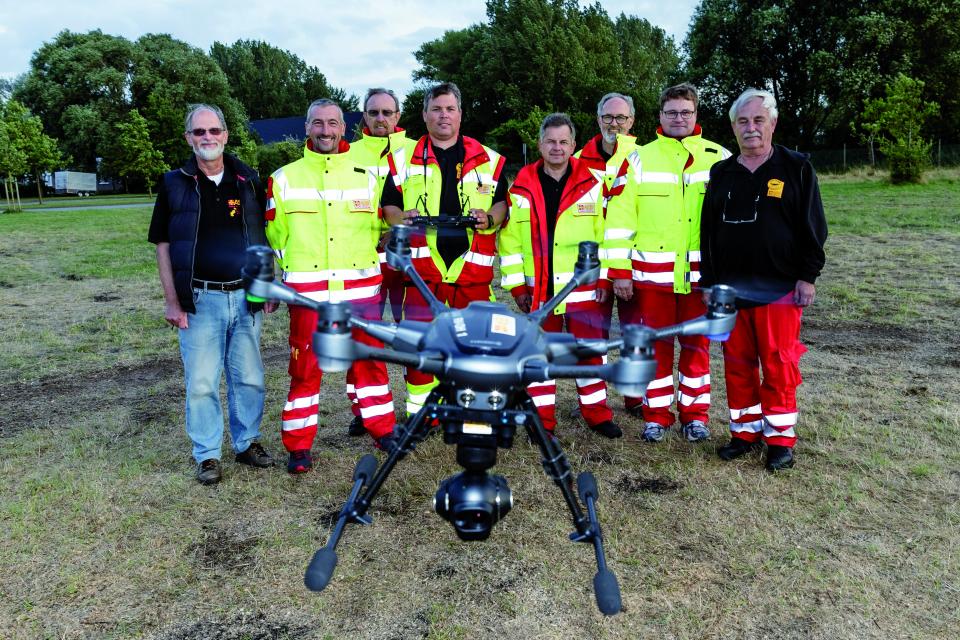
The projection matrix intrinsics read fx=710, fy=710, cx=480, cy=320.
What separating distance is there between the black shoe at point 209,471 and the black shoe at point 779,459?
11.4 ft

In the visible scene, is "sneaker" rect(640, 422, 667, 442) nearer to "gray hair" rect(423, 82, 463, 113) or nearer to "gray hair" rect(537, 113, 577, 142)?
"gray hair" rect(537, 113, 577, 142)

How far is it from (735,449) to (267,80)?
2917 inches

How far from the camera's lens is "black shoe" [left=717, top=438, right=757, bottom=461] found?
4.66m

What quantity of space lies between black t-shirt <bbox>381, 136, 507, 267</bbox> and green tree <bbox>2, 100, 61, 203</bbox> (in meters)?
29.8

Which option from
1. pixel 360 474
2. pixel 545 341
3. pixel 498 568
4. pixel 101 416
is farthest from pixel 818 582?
pixel 101 416

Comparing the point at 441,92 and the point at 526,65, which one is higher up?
the point at 526,65

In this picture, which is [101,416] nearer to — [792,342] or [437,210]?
[437,210]

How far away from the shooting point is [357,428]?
5273mm

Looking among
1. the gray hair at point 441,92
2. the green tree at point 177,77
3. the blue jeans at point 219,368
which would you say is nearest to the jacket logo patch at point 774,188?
the gray hair at point 441,92

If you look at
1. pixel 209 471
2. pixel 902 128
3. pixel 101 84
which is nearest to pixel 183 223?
pixel 209 471

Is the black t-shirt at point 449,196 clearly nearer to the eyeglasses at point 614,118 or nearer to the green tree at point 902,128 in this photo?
the eyeglasses at point 614,118

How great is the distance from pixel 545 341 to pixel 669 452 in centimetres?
268

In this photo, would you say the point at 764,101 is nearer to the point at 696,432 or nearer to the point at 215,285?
the point at 696,432

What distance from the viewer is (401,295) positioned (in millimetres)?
5293
